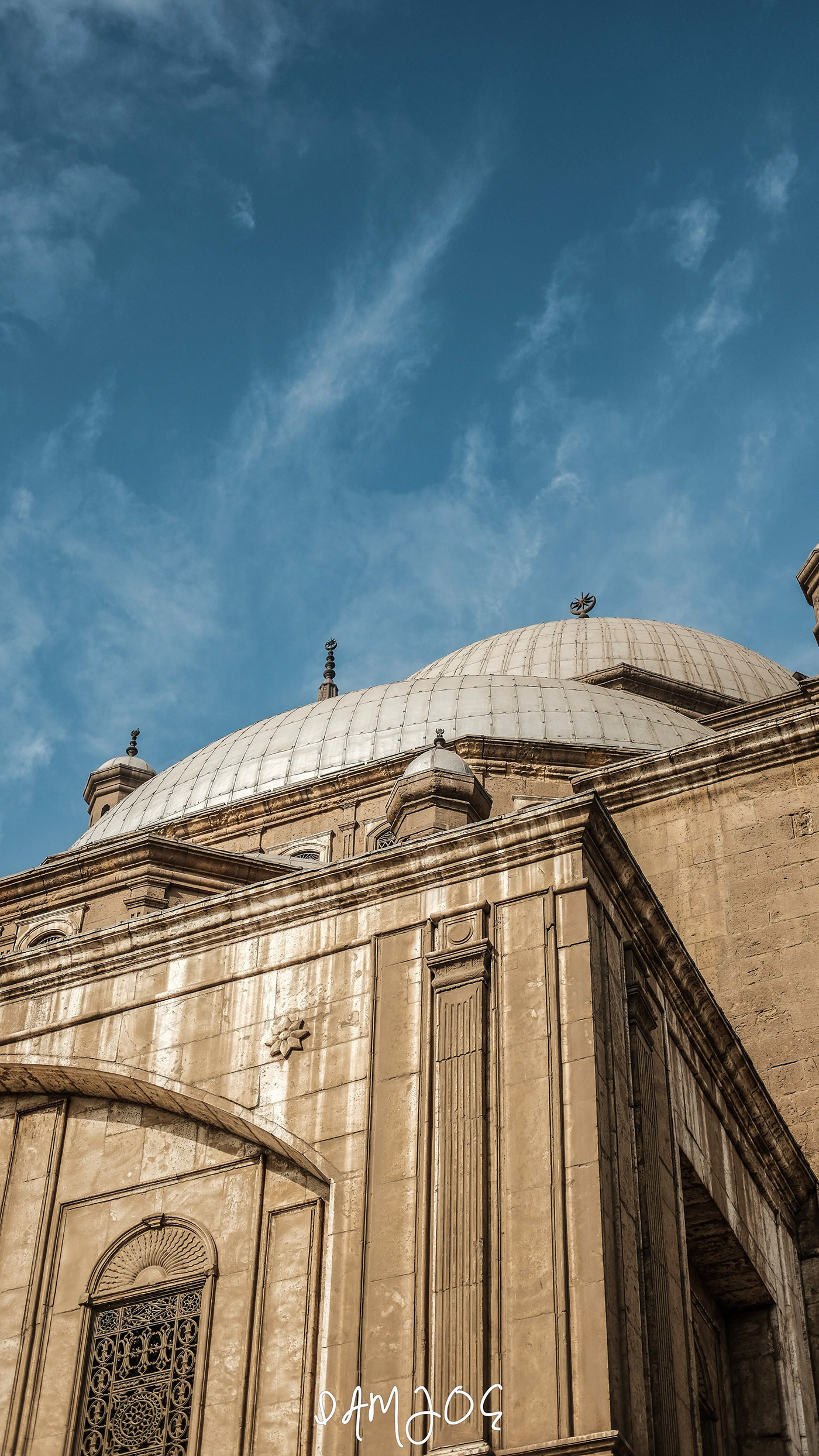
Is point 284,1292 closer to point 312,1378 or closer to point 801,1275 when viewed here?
point 312,1378

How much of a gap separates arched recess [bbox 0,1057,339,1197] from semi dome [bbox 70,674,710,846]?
11860mm

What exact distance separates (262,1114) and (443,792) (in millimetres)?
6417

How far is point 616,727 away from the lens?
24.6 metres

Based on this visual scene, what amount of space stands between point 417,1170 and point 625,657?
2339 centimetres

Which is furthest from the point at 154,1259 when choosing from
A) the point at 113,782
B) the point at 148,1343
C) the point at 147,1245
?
the point at 113,782

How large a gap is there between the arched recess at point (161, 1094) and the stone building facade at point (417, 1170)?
3 centimetres

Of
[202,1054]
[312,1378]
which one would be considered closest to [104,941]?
[202,1054]

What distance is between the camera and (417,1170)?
1029cm

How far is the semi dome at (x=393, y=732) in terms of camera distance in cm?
2456

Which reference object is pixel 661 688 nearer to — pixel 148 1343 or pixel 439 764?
pixel 439 764

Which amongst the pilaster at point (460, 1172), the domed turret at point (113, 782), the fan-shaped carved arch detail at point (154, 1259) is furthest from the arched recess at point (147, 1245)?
the domed turret at point (113, 782)

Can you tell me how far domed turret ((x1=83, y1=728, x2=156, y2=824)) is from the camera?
31344mm

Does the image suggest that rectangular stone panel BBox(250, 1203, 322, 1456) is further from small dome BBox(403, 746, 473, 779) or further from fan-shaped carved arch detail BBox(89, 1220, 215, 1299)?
small dome BBox(403, 746, 473, 779)
